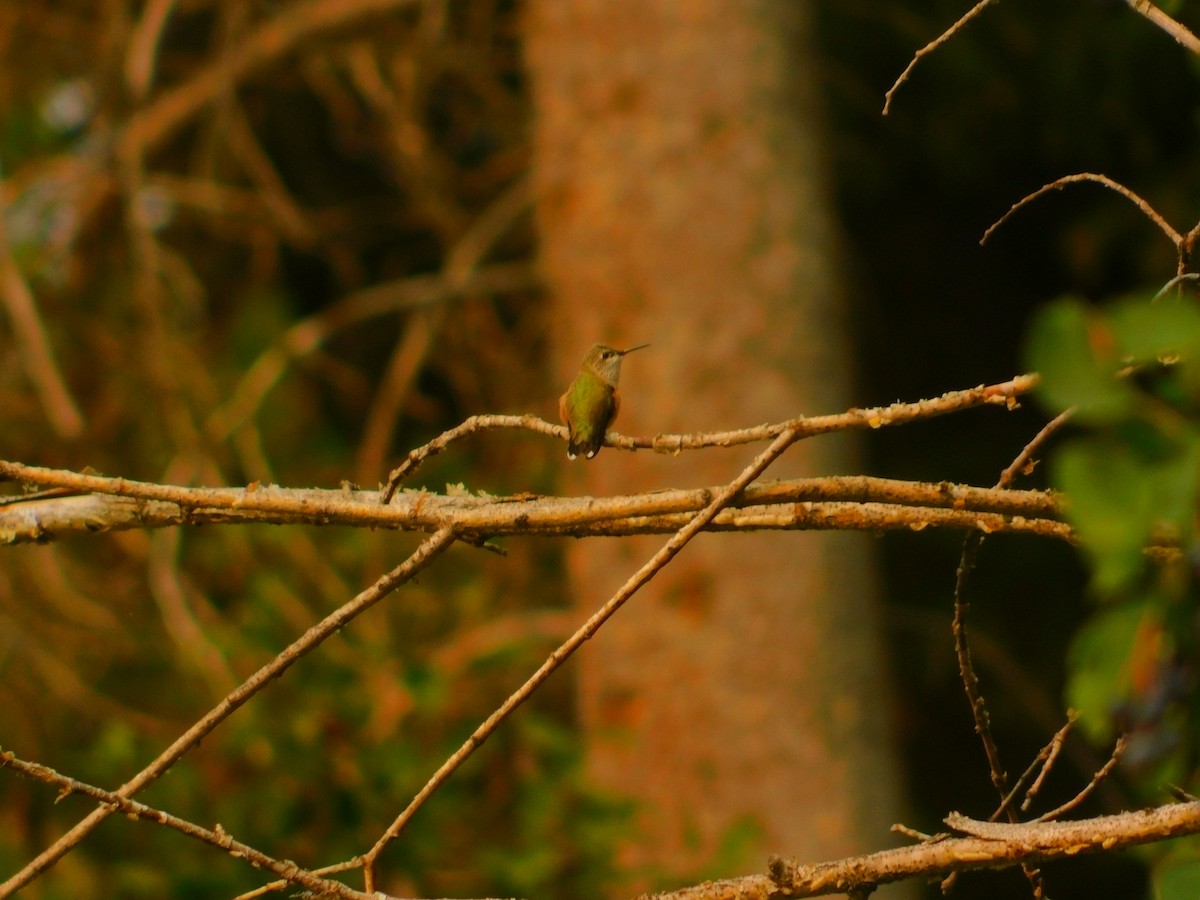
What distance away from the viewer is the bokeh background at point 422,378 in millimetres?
3494

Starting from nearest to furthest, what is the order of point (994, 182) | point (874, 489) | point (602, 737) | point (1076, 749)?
point (874, 489) < point (602, 737) < point (1076, 749) < point (994, 182)

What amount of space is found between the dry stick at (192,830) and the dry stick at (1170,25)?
0.95 meters

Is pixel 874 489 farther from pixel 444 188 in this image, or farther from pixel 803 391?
pixel 444 188

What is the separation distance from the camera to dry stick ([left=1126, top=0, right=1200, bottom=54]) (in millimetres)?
1030

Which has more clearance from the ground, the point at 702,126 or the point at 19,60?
the point at 19,60

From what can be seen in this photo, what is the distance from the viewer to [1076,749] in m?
4.86

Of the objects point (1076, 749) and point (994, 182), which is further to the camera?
point (994, 182)

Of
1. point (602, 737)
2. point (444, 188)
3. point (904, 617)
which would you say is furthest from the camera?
point (444, 188)

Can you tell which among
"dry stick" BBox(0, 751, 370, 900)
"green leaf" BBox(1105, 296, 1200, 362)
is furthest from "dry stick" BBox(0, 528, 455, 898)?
"green leaf" BBox(1105, 296, 1200, 362)

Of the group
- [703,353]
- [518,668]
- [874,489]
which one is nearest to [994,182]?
[703,353]

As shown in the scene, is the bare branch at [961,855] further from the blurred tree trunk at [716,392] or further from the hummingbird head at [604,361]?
the blurred tree trunk at [716,392]

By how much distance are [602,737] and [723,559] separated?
1.85 ft

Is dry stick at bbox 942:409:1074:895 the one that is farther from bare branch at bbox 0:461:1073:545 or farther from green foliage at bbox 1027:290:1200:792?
green foliage at bbox 1027:290:1200:792

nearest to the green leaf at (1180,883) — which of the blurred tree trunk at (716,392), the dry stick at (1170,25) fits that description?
the dry stick at (1170,25)
